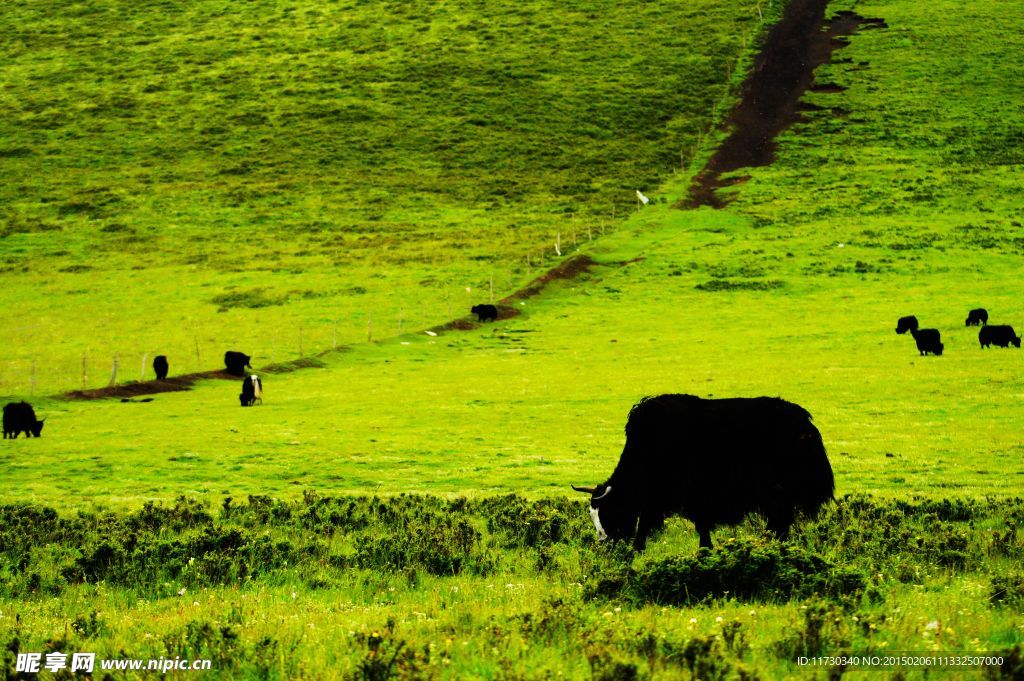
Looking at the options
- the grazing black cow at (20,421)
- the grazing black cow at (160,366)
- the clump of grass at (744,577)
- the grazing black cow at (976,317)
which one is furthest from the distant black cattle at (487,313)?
the clump of grass at (744,577)

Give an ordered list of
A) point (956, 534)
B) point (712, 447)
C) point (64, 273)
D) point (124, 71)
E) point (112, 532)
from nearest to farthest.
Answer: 1. point (712, 447)
2. point (956, 534)
3. point (112, 532)
4. point (64, 273)
5. point (124, 71)

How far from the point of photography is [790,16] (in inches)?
5148

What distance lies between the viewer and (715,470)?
1223 centimetres

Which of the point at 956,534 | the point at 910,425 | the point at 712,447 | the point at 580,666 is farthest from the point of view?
the point at 910,425

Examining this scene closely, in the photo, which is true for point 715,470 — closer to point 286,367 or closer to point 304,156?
point 286,367

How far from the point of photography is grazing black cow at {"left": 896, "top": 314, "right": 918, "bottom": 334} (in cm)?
4384

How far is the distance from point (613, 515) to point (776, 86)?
10585 cm

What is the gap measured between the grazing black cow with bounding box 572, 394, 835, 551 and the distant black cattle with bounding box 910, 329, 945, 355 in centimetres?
2945

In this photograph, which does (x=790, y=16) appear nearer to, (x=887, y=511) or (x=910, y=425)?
(x=910, y=425)

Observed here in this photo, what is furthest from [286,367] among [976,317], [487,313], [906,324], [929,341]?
[976,317]

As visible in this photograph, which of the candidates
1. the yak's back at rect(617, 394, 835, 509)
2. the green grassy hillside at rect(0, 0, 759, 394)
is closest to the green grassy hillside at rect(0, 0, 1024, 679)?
the yak's back at rect(617, 394, 835, 509)

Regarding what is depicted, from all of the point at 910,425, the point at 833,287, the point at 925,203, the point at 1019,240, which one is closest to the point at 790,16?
the point at 925,203

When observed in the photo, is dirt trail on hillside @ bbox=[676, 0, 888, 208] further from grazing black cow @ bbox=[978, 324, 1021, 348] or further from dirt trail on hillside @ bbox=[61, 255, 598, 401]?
grazing black cow @ bbox=[978, 324, 1021, 348]

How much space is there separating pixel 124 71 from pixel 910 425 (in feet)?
395
